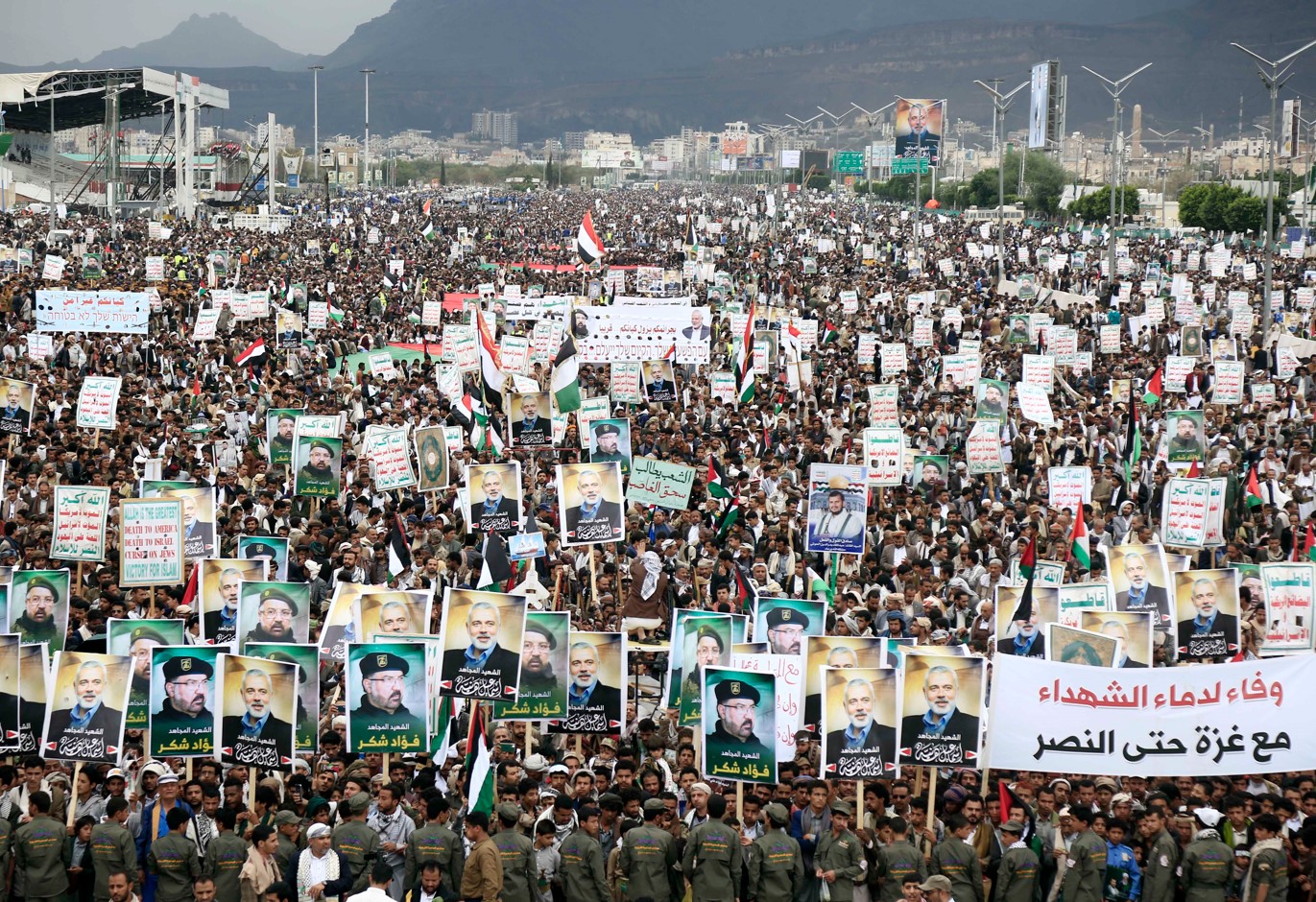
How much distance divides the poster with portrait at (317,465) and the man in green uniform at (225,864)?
835cm

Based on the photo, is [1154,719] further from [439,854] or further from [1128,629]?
[439,854]

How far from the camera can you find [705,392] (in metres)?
24.6

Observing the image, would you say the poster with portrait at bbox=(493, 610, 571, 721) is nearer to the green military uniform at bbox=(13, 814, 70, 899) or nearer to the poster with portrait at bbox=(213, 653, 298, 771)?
the poster with portrait at bbox=(213, 653, 298, 771)

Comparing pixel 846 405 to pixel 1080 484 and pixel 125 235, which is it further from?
pixel 125 235

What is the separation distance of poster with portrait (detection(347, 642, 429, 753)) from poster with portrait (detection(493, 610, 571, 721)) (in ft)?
2.39

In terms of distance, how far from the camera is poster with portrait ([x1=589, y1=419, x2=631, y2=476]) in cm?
1744

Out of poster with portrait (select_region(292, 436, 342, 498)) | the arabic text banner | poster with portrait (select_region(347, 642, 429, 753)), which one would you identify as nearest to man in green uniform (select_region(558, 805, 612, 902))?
poster with portrait (select_region(347, 642, 429, 753))

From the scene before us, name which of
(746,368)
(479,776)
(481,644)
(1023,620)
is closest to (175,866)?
(479,776)

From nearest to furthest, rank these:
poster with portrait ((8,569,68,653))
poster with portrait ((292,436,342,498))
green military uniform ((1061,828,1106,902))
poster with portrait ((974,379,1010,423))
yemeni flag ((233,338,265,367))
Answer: green military uniform ((1061,828,1106,902)), poster with portrait ((8,569,68,653)), poster with portrait ((292,436,342,498)), poster with portrait ((974,379,1010,423)), yemeni flag ((233,338,265,367))

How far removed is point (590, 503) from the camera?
563 inches

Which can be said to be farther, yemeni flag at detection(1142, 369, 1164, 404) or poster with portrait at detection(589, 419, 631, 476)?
yemeni flag at detection(1142, 369, 1164, 404)

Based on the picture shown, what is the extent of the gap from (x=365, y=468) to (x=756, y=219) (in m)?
75.2

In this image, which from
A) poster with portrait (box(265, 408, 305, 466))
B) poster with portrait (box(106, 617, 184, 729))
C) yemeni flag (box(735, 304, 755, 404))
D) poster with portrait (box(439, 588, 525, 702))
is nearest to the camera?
poster with portrait (box(439, 588, 525, 702))

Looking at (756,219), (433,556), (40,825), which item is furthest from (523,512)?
(756,219)
